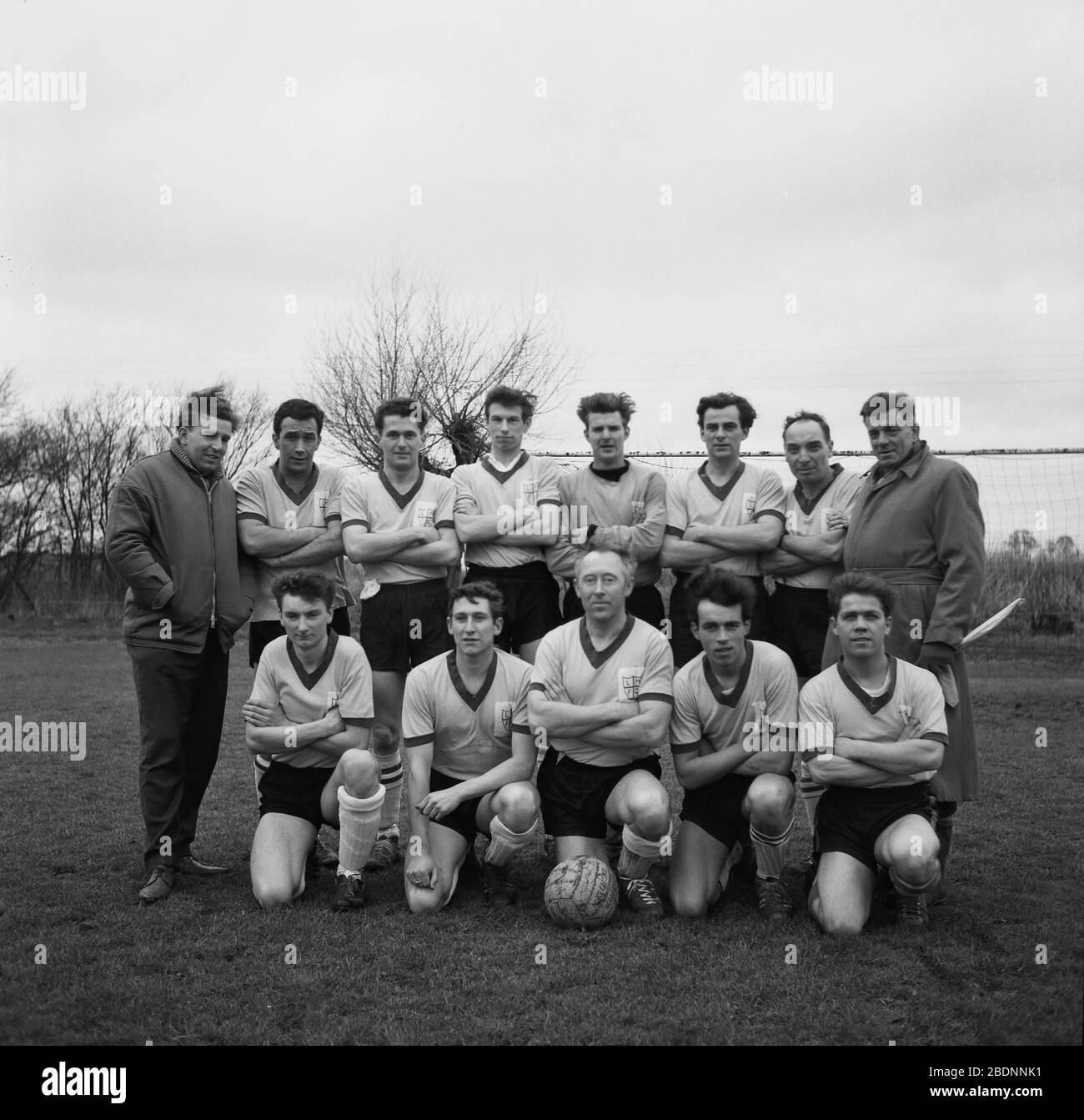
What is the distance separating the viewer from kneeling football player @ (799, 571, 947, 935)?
4160mm

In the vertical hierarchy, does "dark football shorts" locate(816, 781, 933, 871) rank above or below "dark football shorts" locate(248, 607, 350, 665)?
below

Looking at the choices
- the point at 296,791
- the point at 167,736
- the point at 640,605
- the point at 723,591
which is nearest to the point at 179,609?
the point at 167,736

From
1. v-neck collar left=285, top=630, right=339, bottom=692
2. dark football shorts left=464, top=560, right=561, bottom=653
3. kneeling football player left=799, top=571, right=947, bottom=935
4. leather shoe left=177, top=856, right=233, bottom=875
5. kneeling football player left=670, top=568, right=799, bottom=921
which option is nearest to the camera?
kneeling football player left=799, top=571, right=947, bottom=935

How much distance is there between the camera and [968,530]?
15.1 ft

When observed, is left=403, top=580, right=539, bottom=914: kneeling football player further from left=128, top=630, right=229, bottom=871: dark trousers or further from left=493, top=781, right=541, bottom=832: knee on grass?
left=128, top=630, right=229, bottom=871: dark trousers

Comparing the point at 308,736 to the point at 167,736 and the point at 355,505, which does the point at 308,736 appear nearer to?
the point at 167,736

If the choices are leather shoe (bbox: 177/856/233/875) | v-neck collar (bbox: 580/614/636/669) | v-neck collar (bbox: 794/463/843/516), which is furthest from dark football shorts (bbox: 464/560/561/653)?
leather shoe (bbox: 177/856/233/875)

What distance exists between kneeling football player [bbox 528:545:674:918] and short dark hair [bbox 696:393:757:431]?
970 millimetres

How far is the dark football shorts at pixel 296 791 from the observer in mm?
4805

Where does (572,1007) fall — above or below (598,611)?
below

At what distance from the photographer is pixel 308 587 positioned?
4.72 metres

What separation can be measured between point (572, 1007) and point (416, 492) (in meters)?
2.68
